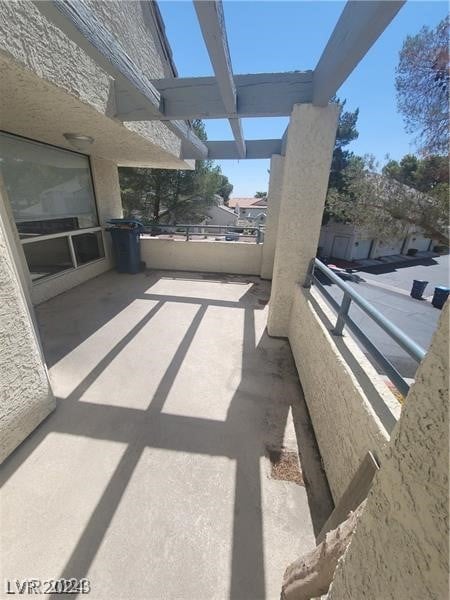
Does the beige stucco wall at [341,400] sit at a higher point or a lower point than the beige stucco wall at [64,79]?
lower

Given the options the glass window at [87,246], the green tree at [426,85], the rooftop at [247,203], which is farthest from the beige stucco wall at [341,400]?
the rooftop at [247,203]

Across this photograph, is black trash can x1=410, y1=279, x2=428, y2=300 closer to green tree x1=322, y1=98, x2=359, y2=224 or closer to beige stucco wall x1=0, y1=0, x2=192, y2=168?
green tree x1=322, y1=98, x2=359, y2=224

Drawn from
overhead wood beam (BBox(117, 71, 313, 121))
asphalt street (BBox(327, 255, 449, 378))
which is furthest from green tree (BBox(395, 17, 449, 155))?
overhead wood beam (BBox(117, 71, 313, 121))

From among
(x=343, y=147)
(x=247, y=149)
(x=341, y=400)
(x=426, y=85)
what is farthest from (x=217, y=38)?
(x=343, y=147)

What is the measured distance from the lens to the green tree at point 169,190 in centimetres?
1219

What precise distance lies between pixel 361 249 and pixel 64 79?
19510 millimetres

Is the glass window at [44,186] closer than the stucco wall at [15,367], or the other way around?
the stucco wall at [15,367]

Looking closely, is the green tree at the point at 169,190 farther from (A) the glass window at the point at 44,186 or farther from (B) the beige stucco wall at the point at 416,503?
(B) the beige stucco wall at the point at 416,503

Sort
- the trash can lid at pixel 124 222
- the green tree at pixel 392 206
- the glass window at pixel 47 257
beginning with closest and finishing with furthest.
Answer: the glass window at pixel 47 257, the trash can lid at pixel 124 222, the green tree at pixel 392 206

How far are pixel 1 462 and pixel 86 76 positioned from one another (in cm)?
342

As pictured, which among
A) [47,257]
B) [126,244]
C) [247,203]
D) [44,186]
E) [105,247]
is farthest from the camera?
[247,203]

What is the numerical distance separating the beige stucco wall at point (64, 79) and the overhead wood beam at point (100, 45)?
1.30ft

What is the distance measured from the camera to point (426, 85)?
513 cm

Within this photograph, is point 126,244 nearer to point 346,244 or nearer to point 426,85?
point 426,85
